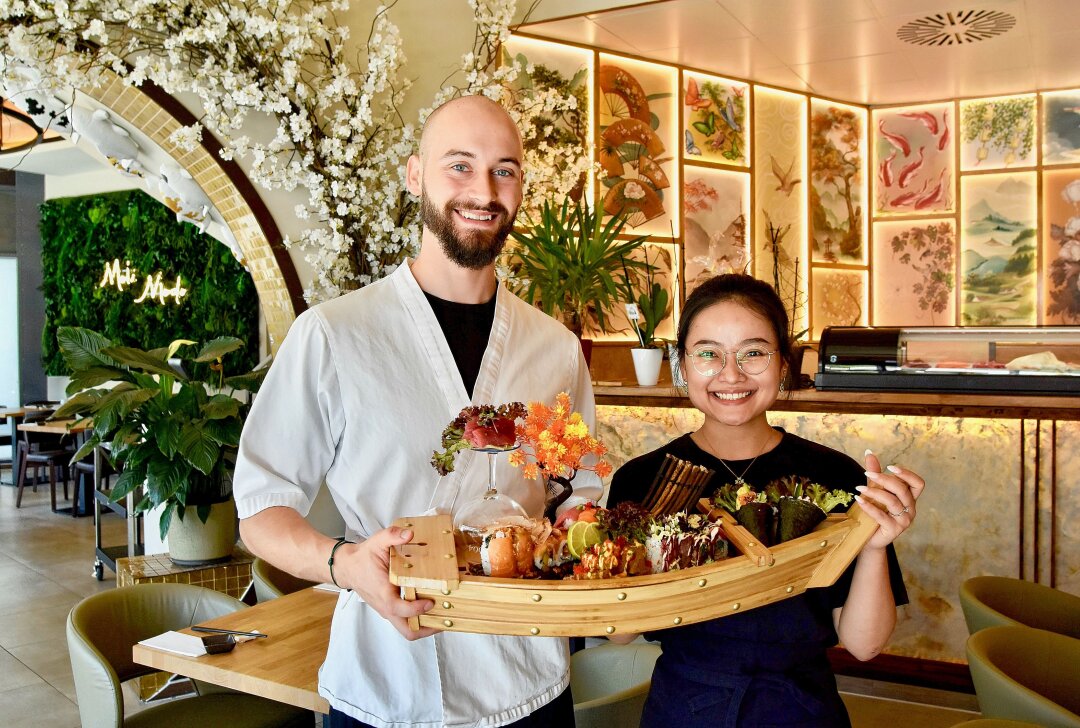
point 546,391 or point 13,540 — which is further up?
point 546,391

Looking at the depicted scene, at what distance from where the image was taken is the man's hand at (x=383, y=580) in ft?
3.87

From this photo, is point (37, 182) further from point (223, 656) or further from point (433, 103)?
point (223, 656)

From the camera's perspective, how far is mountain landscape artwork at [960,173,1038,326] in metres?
8.03

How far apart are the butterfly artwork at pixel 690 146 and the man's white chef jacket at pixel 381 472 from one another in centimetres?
581

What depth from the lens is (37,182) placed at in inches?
481

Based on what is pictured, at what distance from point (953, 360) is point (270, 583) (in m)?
2.86

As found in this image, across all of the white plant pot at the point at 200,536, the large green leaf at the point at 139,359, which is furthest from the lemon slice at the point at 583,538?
the large green leaf at the point at 139,359

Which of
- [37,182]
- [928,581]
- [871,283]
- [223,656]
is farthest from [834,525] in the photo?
[37,182]

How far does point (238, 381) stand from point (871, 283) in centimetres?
596

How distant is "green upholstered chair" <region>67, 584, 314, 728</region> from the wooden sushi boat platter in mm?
1690

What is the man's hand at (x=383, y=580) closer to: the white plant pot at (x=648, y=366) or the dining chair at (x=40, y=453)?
the white plant pot at (x=648, y=366)

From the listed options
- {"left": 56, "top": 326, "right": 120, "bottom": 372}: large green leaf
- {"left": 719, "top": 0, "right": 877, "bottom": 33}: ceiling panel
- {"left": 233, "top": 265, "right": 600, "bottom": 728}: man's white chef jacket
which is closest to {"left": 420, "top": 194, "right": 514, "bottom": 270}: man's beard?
{"left": 233, "top": 265, "right": 600, "bottom": 728}: man's white chef jacket

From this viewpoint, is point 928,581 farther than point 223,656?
Yes

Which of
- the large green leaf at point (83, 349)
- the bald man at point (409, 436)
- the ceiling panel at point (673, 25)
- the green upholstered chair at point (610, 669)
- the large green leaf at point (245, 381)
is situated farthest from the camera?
the ceiling panel at point (673, 25)
